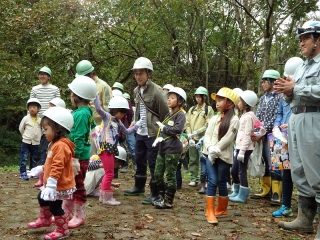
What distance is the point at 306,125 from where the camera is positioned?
4137 millimetres

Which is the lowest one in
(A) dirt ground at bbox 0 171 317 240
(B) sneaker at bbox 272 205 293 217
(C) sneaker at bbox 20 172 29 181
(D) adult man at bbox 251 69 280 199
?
(A) dirt ground at bbox 0 171 317 240

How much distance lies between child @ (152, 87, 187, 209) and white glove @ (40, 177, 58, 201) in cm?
201

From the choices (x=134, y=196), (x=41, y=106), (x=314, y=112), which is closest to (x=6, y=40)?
(x=41, y=106)

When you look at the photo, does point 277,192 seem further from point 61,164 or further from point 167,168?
point 61,164

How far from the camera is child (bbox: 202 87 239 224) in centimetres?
492

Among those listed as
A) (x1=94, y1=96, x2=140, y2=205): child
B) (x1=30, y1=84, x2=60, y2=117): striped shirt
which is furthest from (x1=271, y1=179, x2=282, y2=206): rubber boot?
(x1=30, y1=84, x2=60, y2=117): striped shirt

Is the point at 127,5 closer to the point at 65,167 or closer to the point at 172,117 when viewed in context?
the point at 172,117

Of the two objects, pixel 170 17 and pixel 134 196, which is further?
pixel 170 17

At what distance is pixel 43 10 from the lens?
12008 millimetres

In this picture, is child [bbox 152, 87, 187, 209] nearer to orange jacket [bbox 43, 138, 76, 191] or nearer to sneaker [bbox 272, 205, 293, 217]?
sneaker [bbox 272, 205, 293, 217]

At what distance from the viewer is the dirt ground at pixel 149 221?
426 centimetres

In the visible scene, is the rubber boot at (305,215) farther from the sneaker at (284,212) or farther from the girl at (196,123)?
the girl at (196,123)

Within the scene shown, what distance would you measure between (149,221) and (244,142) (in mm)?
2158

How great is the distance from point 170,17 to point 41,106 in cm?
840
